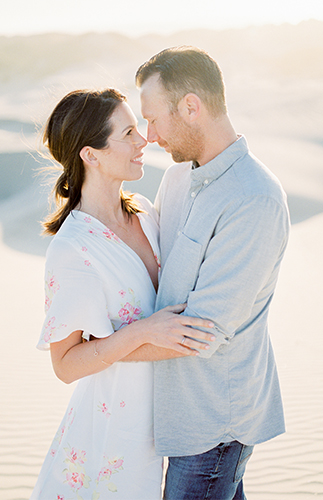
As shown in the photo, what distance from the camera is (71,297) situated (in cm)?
232

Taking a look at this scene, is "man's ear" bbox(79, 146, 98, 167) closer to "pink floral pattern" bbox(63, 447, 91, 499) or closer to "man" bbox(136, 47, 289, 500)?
"man" bbox(136, 47, 289, 500)

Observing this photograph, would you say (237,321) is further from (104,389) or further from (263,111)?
(263,111)

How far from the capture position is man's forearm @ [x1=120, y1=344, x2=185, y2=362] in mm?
2275

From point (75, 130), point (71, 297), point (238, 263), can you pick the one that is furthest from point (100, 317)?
point (75, 130)

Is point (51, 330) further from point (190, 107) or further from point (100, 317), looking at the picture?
point (190, 107)

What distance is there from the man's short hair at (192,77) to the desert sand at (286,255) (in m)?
0.33

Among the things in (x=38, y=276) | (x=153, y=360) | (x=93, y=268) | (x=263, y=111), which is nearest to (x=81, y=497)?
(x=153, y=360)

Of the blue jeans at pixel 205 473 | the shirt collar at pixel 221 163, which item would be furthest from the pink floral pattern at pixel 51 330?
the shirt collar at pixel 221 163

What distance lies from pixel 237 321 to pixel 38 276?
953 cm

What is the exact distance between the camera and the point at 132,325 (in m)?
2.33

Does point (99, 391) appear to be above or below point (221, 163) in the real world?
below

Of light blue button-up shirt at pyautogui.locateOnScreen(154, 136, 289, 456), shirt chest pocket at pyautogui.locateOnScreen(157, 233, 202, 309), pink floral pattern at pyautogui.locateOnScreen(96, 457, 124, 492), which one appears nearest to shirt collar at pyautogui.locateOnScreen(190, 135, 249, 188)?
light blue button-up shirt at pyautogui.locateOnScreen(154, 136, 289, 456)

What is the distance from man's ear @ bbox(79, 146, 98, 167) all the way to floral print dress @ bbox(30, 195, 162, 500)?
0.35 meters

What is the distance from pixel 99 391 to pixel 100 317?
0.43m
